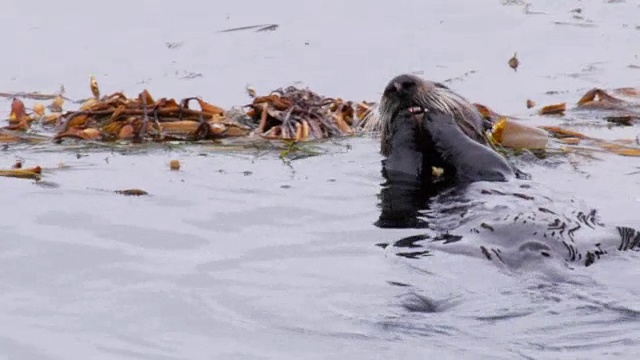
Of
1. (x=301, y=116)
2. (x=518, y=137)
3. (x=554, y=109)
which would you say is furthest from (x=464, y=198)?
(x=554, y=109)

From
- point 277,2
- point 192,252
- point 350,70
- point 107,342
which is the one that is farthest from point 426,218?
point 277,2

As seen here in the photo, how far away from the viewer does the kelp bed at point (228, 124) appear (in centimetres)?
753

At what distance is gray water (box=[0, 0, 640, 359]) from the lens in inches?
173

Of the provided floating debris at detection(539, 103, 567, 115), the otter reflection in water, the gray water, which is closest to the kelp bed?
the gray water

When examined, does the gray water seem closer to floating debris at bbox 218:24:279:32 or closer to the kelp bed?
the kelp bed

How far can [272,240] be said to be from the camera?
18.9ft

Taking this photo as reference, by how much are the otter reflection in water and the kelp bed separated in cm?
58

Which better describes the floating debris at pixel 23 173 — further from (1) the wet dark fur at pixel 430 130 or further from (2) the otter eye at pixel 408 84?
(2) the otter eye at pixel 408 84

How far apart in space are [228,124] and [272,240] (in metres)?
2.22

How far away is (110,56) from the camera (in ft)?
36.0

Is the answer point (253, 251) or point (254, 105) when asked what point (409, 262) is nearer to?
point (253, 251)

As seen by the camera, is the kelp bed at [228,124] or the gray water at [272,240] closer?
the gray water at [272,240]

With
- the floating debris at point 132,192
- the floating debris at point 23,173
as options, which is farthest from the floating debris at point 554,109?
the floating debris at point 23,173

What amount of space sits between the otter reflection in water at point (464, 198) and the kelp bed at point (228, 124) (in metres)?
0.58
